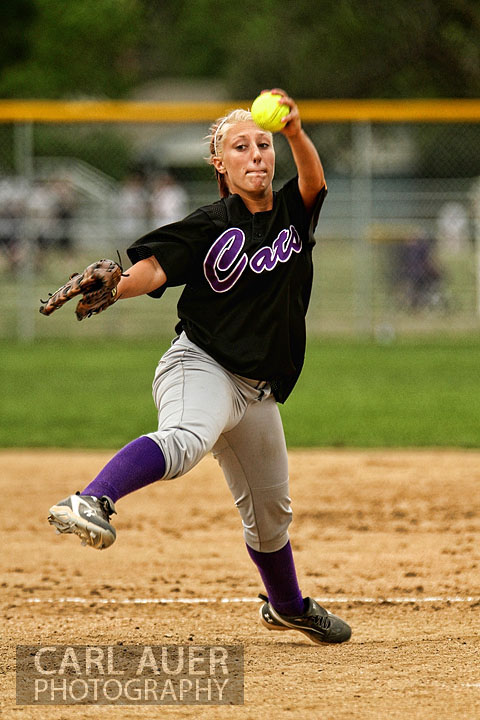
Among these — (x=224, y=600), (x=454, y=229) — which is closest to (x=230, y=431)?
(x=224, y=600)

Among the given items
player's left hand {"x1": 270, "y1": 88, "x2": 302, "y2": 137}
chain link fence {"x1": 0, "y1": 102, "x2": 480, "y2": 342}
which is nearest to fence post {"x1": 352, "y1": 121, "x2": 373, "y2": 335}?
chain link fence {"x1": 0, "y1": 102, "x2": 480, "y2": 342}

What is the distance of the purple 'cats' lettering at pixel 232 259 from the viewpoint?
3295 mm

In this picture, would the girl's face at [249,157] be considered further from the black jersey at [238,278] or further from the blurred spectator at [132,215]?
the blurred spectator at [132,215]

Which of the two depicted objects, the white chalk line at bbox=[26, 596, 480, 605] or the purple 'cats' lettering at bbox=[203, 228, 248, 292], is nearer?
the purple 'cats' lettering at bbox=[203, 228, 248, 292]

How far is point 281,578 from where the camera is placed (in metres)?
3.68

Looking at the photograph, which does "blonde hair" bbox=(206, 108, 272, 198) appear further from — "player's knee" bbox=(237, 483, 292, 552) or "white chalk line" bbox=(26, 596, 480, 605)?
"white chalk line" bbox=(26, 596, 480, 605)

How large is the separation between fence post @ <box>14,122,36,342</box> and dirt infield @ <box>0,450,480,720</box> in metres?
6.83

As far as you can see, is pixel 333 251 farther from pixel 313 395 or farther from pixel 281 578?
pixel 281 578

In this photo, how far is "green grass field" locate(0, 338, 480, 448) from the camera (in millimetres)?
8211

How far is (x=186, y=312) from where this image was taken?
3.38 metres

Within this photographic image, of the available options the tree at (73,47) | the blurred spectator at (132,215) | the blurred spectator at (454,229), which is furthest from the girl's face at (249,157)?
the tree at (73,47)

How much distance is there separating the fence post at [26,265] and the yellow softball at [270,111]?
1091cm

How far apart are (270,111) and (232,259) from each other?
1.43 feet

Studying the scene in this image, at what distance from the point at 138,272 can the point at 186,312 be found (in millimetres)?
252
